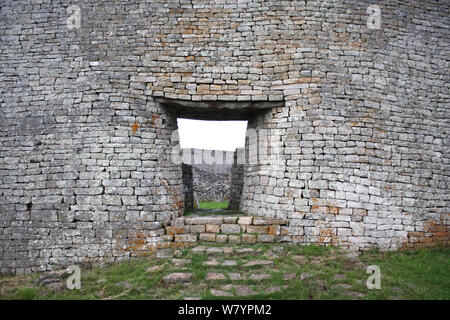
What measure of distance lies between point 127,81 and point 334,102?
4601 millimetres

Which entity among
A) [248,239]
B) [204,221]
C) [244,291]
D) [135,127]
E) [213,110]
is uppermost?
[213,110]

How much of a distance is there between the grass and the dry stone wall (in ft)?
1.50

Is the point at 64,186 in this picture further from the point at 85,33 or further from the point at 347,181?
the point at 347,181

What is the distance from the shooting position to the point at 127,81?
18.4 ft

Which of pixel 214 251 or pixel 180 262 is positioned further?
pixel 214 251

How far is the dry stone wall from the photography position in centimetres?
527

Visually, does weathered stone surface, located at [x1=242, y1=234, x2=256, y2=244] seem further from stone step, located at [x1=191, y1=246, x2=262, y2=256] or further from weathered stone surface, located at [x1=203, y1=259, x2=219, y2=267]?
weathered stone surface, located at [x1=203, y1=259, x2=219, y2=267]

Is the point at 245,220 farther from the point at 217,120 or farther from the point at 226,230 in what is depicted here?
the point at 217,120

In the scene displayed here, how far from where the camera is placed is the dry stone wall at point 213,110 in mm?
5266

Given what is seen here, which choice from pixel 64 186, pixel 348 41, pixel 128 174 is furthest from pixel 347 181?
pixel 64 186

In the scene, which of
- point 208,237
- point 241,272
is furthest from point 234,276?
point 208,237

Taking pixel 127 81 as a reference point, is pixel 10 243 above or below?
below

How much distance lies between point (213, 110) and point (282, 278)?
3.91 m

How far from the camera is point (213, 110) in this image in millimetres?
6078
